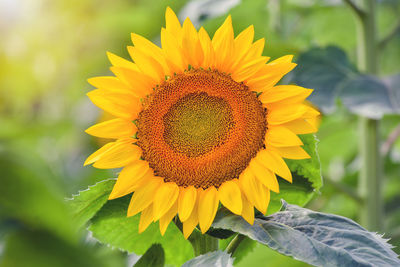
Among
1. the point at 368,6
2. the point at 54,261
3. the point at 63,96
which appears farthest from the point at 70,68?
the point at 54,261

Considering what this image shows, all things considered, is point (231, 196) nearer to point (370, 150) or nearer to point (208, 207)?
point (208, 207)

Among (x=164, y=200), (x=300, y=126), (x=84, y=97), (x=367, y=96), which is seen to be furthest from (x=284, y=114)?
(x=84, y=97)

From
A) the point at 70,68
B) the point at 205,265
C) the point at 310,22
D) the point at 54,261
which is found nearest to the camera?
the point at 54,261

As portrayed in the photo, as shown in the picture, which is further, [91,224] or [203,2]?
[203,2]

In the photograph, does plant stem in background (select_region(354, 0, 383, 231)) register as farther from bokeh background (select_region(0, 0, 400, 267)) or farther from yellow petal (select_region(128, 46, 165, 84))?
yellow petal (select_region(128, 46, 165, 84))

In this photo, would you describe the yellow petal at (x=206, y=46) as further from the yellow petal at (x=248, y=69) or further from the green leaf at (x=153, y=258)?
the green leaf at (x=153, y=258)

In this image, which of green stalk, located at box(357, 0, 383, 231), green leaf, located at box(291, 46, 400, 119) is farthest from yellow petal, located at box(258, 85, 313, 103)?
green stalk, located at box(357, 0, 383, 231)

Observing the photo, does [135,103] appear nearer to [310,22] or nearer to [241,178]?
[241,178]
